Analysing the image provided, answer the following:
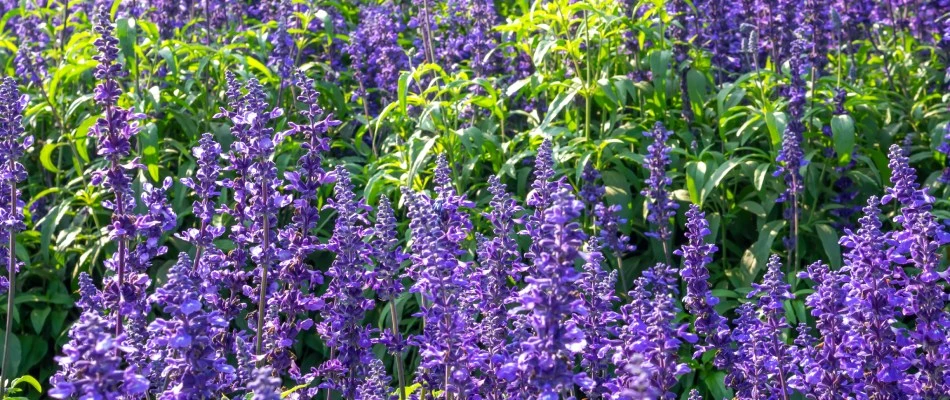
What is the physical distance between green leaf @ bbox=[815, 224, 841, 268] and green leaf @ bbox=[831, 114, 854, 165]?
0.42 meters

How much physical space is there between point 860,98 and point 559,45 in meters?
1.78

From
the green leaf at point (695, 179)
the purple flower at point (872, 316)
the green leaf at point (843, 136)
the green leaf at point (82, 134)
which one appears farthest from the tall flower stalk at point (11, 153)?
the green leaf at point (843, 136)

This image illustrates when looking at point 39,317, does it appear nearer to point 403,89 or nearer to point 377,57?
point 403,89

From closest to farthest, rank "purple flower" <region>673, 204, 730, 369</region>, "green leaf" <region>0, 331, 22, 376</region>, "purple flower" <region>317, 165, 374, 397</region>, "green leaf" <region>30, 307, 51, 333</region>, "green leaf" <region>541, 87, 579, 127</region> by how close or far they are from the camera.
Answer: "purple flower" <region>317, 165, 374, 397</region>
"purple flower" <region>673, 204, 730, 369</region>
"green leaf" <region>0, 331, 22, 376</region>
"green leaf" <region>30, 307, 51, 333</region>
"green leaf" <region>541, 87, 579, 127</region>

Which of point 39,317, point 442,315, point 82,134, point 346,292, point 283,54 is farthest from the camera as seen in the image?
point 283,54

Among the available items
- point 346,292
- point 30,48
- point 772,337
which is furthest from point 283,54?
point 772,337

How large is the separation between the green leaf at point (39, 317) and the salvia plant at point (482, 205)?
27 millimetres

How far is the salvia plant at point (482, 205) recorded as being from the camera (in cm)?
434

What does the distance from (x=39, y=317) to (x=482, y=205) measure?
8.26 ft

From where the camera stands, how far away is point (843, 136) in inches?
270

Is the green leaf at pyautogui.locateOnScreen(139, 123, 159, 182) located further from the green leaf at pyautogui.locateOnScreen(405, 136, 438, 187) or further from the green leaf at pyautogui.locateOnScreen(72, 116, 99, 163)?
the green leaf at pyautogui.locateOnScreen(405, 136, 438, 187)

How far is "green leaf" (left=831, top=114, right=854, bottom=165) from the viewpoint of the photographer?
22.5 ft

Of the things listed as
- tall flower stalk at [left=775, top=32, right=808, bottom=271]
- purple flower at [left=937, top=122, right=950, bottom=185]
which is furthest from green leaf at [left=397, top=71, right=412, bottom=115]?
purple flower at [left=937, top=122, right=950, bottom=185]

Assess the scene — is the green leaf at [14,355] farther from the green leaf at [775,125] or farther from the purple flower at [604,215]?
the green leaf at [775,125]
